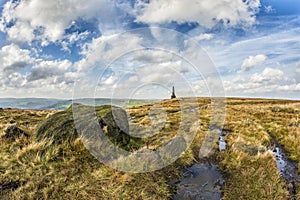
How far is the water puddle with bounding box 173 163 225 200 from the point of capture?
8641 millimetres

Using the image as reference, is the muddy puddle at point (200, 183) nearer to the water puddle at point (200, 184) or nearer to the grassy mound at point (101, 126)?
the water puddle at point (200, 184)

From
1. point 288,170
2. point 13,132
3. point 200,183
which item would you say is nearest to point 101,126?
point 13,132

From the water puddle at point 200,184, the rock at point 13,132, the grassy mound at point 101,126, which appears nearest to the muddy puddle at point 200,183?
the water puddle at point 200,184

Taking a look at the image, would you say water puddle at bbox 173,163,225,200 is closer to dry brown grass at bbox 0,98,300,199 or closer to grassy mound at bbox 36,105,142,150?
dry brown grass at bbox 0,98,300,199

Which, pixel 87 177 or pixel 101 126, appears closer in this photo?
pixel 87 177

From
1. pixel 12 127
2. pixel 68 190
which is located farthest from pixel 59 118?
pixel 68 190

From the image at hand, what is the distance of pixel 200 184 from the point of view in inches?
376

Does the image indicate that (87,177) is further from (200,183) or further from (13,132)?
(13,132)

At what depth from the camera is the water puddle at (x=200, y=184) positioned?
864 cm

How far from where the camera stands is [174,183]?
950 cm

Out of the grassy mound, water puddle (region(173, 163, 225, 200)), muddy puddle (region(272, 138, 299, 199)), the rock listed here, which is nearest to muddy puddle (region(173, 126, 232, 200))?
water puddle (region(173, 163, 225, 200))

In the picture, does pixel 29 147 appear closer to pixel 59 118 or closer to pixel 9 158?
pixel 9 158

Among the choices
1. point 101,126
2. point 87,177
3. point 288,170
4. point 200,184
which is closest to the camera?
point 87,177

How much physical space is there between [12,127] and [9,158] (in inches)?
139
